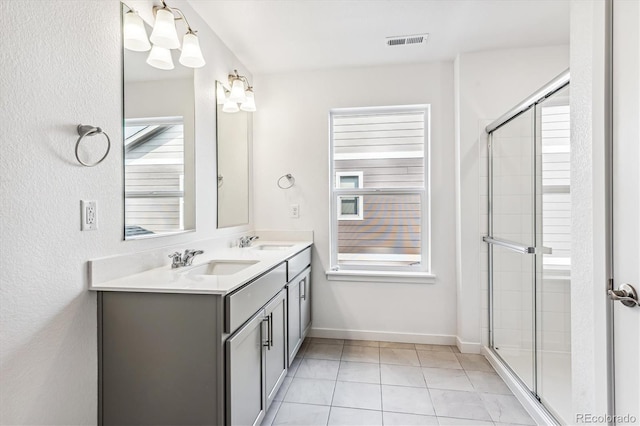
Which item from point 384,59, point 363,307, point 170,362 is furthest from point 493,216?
point 170,362

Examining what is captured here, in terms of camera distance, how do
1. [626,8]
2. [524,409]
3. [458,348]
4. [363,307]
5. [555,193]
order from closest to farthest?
[626,8]
[555,193]
[524,409]
[458,348]
[363,307]

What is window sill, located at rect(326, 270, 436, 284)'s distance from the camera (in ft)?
9.35

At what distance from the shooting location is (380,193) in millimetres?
2998

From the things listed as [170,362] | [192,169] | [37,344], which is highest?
[192,169]

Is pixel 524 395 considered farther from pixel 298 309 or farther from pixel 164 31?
pixel 164 31

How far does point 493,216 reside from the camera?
8.29 ft

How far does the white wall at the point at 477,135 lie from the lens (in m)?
2.61

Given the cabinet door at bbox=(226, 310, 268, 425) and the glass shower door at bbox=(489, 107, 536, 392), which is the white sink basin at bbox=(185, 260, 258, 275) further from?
the glass shower door at bbox=(489, 107, 536, 392)

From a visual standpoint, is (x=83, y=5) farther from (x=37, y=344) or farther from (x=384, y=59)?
(x=384, y=59)

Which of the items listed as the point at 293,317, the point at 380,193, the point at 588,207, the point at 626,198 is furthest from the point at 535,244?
the point at 293,317

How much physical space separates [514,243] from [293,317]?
5.22ft

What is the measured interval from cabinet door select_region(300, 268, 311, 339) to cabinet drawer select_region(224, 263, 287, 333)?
2.05 ft

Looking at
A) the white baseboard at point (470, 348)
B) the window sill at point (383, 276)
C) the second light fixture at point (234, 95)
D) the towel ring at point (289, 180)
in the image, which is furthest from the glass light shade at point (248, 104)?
the white baseboard at point (470, 348)

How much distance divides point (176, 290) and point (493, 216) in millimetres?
2312
